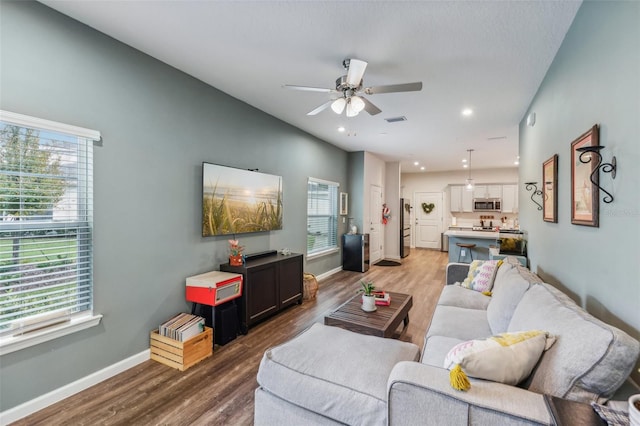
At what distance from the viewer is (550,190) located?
104 inches

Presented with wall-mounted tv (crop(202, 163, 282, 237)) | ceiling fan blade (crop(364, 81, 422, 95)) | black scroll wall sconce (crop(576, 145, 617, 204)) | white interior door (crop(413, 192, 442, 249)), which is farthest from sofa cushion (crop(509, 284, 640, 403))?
white interior door (crop(413, 192, 442, 249))

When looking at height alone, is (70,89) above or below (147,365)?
above

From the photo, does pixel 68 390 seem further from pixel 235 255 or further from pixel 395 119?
pixel 395 119

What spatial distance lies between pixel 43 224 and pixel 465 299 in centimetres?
365

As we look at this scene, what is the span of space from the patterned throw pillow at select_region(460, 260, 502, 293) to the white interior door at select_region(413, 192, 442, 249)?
24.0 feet

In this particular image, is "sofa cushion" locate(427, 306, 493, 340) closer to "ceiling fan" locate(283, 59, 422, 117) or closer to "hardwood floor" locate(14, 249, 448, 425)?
"hardwood floor" locate(14, 249, 448, 425)

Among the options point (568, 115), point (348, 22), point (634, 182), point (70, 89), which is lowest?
point (634, 182)

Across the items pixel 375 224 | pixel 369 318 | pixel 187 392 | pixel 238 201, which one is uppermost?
pixel 238 201

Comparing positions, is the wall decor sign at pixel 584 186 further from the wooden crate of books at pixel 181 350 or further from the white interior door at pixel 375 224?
the white interior door at pixel 375 224

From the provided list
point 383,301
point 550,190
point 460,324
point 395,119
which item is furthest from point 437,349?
point 395,119

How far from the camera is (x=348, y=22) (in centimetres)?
217

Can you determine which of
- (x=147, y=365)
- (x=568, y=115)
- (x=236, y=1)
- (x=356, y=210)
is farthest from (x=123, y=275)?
(x=356, y=210)

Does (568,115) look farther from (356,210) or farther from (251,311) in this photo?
(356,210)

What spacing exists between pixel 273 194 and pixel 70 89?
97.9 inches
